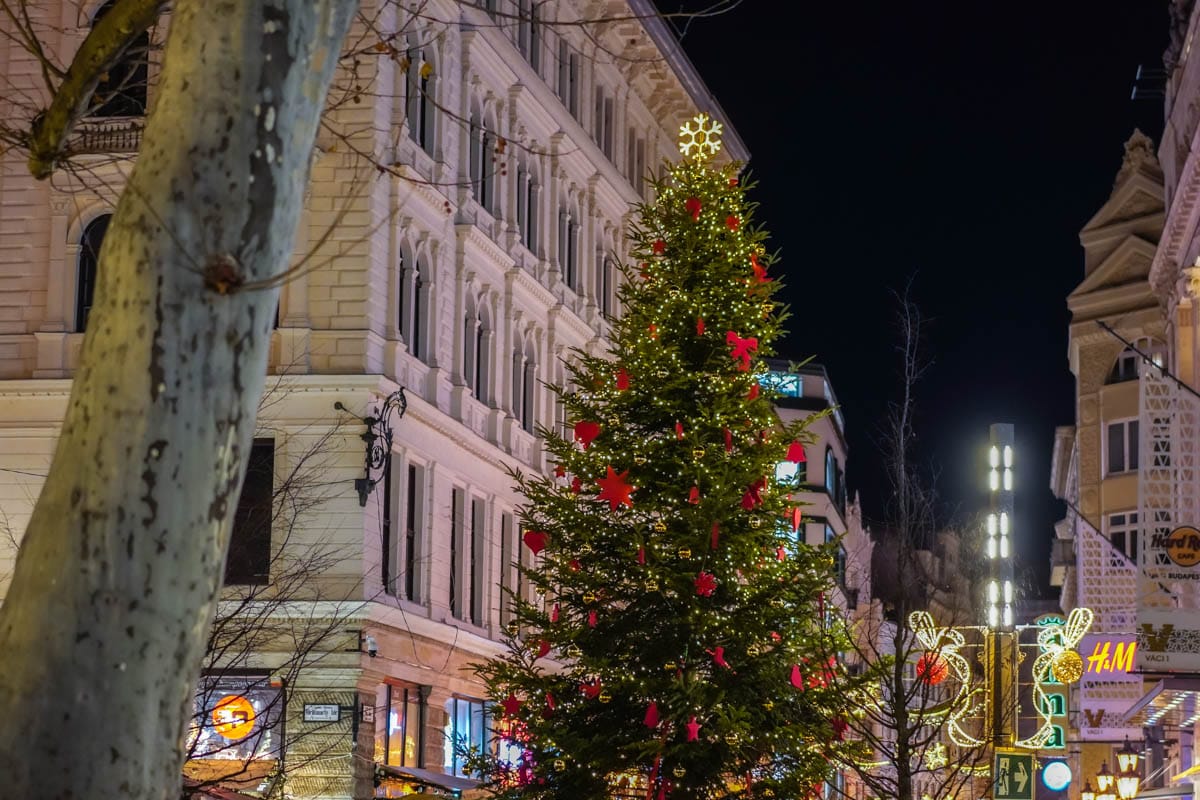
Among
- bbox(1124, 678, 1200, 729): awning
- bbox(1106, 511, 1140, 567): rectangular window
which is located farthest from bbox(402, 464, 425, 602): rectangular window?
bbox(1106, 511, 1140, 567): rectangular window

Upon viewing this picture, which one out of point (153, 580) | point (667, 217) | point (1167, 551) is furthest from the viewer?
point (1167, 551)

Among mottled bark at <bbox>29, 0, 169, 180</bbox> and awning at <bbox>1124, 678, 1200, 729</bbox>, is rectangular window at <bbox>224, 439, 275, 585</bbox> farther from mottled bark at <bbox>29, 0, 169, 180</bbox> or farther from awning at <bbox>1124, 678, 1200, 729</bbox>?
mottled bark at <bbox>29, 0, 169, 180</bbox>

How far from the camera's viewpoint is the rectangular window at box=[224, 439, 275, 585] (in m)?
31.8

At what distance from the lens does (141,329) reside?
623cm

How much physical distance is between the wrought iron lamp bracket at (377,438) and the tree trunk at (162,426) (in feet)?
87.4

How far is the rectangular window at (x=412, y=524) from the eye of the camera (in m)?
36.0

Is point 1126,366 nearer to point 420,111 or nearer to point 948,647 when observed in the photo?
point 420,111

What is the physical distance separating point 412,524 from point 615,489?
14.2 metres

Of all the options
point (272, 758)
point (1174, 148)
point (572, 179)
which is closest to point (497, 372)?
point (572, 179)

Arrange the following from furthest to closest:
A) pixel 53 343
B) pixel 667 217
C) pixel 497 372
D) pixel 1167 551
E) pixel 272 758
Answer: pixel 497 372 → pixel 1167 551 → pixel 53 343 → pixel 272 758 → pixel 667 217

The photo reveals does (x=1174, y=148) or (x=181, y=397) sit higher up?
(x=1174, y=148)

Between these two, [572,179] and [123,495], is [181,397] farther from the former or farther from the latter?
[572,179]

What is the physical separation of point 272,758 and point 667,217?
12804mm

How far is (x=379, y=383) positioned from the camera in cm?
3366
